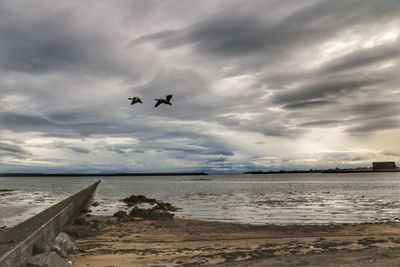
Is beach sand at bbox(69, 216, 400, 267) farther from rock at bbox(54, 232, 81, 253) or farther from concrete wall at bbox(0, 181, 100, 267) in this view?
concrete wall at bbox(0, 181, 100, 267)

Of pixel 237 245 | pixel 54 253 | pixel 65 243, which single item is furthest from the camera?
pixel 237 245

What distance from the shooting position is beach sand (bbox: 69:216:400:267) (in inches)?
462

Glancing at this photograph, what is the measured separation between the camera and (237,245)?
591 inches

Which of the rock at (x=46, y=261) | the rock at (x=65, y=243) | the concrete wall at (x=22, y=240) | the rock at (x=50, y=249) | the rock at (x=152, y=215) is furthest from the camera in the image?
the rock at (x=152, y=215)

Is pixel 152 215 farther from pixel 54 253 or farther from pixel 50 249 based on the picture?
pixel 54 253

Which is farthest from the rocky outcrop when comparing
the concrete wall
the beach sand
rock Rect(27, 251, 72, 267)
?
the beach sand

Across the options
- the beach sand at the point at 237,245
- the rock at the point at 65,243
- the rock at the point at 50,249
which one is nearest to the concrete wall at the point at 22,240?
the rock at the point at 50,249

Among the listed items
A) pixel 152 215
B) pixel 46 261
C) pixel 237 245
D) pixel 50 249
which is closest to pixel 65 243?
pixel 50 249

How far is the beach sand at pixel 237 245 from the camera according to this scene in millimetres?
11734

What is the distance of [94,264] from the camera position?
39.1ft

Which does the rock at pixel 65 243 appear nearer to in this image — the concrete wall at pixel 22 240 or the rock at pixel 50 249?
the concrete wall at pixel 22 240

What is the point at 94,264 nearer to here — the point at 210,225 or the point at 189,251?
the point at 189,251

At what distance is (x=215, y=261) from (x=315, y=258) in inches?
117

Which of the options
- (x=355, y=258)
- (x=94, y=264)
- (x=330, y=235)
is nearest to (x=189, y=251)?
(x=94, y=264)
